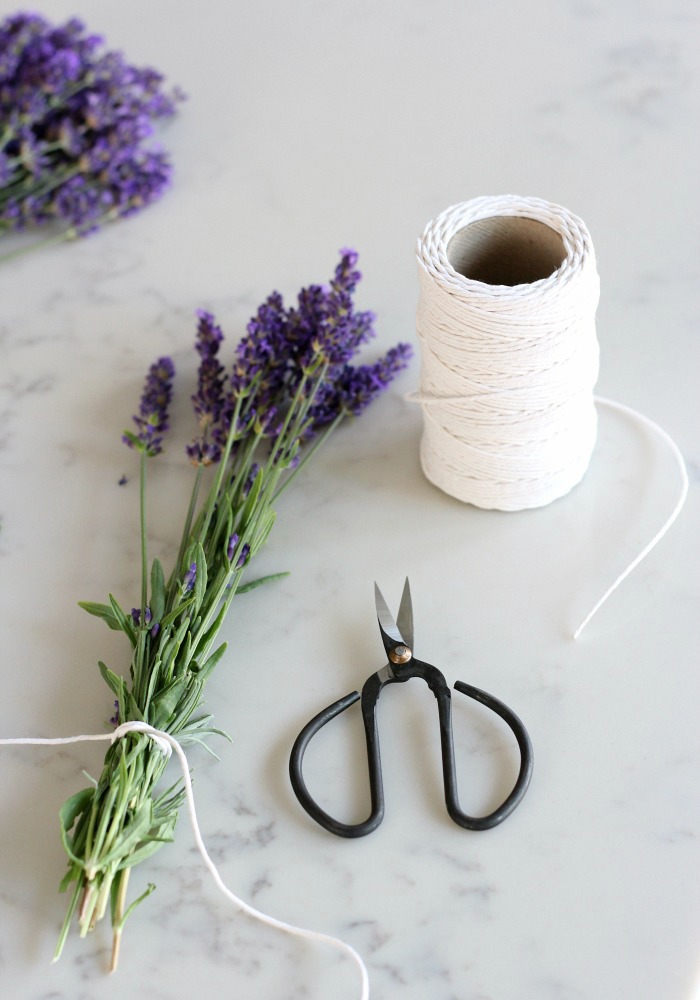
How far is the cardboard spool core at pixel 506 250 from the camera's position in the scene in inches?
30.5

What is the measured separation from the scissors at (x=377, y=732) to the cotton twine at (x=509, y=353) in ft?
0.39

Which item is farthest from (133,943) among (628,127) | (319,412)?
(628,127)

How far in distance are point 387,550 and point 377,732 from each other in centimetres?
17

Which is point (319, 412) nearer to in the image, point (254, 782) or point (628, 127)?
point (254, 782)

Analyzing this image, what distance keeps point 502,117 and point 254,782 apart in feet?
2.72

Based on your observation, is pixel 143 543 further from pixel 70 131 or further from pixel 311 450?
pixel 70 131

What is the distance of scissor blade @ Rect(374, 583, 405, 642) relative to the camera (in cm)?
A: 75

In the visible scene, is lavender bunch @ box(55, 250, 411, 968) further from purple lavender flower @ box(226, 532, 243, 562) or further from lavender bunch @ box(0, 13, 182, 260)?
lavender bunch @ box(0, 13, 182, 260)

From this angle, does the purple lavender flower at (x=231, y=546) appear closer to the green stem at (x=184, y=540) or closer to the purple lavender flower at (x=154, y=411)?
the green stem at (x=184, y=540)

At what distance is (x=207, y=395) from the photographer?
880 mm

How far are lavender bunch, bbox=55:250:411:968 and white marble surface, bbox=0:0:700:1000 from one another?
0.03 metres

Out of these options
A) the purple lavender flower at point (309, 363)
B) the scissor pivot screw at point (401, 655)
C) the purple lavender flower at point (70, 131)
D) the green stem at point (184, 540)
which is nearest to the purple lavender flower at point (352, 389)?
the purple lavender flower at point (309, 363)

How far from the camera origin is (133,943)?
644 millimetres

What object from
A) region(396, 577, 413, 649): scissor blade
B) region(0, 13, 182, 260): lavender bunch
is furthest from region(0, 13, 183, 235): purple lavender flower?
region(396, 577, 413, 649): scissor blade
